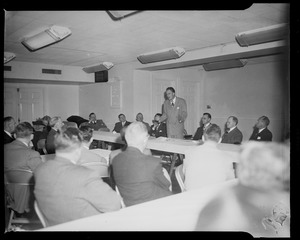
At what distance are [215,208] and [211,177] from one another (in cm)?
36

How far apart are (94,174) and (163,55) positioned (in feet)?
13.7

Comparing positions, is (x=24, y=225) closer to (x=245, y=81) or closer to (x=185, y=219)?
(x=185, y=219)

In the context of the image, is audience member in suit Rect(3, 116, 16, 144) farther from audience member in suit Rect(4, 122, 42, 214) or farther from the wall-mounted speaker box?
the wall-mounted speaker box

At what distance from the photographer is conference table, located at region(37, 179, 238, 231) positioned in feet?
4.62

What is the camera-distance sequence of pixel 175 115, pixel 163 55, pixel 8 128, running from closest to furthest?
1. pixel 8 128
2. pixel 175 115
3. pixel 163 55


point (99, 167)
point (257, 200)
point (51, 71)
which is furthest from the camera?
point (51, 71)

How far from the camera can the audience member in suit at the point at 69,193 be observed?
1450mm

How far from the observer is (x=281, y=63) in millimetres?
2051

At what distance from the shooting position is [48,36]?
12.7ft

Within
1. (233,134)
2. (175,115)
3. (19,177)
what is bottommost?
(19,177)

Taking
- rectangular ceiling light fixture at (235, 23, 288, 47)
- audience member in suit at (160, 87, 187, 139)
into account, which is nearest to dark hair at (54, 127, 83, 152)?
rectangular ceiling light fixture at (235, 23, 288, 47)

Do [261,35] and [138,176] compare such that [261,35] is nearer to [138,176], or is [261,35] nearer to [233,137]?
[233,137]

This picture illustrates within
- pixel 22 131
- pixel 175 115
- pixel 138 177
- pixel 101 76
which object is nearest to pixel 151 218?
pixel 138 177
